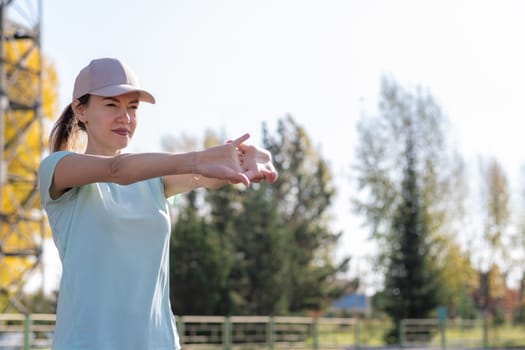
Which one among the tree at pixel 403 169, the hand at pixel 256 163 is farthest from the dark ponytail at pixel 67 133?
the tree at pixel 403 169

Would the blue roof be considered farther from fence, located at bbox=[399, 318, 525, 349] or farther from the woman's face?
the woman's face

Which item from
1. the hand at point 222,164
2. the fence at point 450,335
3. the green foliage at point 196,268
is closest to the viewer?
the hand at point 222,164

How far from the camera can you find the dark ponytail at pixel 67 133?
2619 millimetres

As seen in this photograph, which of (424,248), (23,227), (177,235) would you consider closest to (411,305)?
(424,248)

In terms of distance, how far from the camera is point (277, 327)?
845 inches

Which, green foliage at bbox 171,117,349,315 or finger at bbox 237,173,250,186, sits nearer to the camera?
finger at bbox 237,173,250,186

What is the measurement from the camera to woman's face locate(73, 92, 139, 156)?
8.16 ft

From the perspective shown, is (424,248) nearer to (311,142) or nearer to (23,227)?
(311,142)

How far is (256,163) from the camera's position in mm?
2188

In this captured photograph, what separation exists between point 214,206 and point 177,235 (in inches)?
270

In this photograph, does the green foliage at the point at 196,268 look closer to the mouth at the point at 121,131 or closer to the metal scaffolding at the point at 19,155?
the metal scaffolding at the point at 19,155

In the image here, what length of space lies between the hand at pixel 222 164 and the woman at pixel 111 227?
0.19ft

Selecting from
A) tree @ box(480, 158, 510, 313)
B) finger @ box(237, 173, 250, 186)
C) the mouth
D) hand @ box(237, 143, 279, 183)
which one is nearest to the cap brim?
the mouth

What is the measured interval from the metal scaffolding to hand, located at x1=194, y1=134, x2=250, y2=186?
58.7 feet
